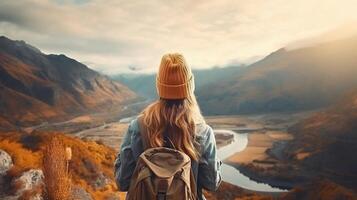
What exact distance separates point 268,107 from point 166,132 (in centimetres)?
18992

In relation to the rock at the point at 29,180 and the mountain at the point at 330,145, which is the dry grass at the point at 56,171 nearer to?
the rock at the point at 29,180

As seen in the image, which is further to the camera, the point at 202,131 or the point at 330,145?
the point at 330,145

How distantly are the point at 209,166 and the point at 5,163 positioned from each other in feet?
65.0

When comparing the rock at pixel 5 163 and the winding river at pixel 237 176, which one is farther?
the winding river at pixel 237 176

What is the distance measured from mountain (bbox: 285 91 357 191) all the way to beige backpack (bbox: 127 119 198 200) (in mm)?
70935

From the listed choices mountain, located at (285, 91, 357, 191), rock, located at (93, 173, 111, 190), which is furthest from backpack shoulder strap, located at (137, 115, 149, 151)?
mountain, located at (285, 91, 357, 191)

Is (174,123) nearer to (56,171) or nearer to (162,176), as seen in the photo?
(162,176)

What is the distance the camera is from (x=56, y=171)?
1352 centimetres

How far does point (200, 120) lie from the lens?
287cm

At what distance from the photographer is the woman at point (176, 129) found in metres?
2.78

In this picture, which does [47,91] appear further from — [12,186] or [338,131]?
[12,186]

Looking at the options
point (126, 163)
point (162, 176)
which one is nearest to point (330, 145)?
point (126, 163)

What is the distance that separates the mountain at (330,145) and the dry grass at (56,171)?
62.3 m

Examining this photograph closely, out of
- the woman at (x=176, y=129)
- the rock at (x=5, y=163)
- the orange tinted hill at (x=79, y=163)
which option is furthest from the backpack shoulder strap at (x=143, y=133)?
the orange tinted hill at (x=79, y=163)
